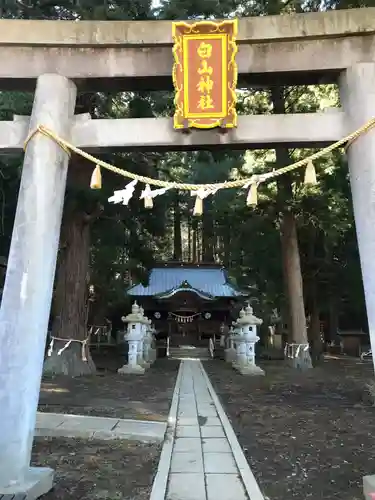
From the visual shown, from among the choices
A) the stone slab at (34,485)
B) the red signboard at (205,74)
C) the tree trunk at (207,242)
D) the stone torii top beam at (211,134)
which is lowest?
the stone slab at (34,485)

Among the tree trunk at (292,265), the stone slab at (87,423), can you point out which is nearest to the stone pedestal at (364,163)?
the stone slab at (87,423)

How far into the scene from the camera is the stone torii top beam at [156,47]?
4.56m

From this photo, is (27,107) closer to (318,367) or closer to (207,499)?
(207,499)

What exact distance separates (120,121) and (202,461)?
3420mm

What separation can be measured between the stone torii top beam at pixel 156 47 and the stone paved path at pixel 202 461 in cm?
372

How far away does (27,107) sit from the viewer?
34.9ft

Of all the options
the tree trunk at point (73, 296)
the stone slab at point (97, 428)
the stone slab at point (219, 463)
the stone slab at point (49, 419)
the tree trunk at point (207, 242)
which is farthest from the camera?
the tree trunk at point (207, 242)

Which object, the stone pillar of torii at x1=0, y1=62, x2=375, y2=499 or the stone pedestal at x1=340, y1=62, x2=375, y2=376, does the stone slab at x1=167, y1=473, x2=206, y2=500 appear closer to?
the stone pillar of torii at x1=0, y1=62, x2=375, y2=499

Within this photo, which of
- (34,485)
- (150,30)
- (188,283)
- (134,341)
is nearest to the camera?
(34,485)

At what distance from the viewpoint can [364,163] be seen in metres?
4.35

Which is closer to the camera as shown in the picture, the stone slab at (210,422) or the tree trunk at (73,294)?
the stone slab at (210,422)

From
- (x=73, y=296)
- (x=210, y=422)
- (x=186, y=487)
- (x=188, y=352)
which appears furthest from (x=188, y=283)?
(x=186, y=487)

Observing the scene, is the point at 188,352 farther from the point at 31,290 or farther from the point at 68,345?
the point at 31,290

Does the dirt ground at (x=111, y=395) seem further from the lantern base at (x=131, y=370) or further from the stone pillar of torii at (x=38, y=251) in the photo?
the stone pillar of torii at (x=38, y=251)
